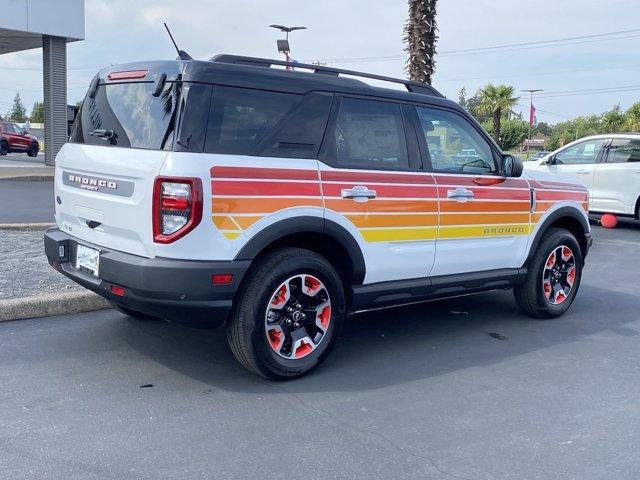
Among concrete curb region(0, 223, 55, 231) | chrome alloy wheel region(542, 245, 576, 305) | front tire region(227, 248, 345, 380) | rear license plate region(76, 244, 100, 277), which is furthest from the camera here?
concrete curb region(0, 223, 55, 231)

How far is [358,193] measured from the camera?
4676 mm

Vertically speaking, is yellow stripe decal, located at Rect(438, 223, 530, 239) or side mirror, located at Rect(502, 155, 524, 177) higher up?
side mirror, located at Rect(502, 155, 524, 177)

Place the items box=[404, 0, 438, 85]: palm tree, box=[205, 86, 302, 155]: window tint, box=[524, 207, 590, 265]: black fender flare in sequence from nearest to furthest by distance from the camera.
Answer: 1. box=[205, 86, 302, 155]: window tint
2. box=[524, 207, 590, 265]: black fender flare
3. box=[404, 0, 438, 85]: palm tree

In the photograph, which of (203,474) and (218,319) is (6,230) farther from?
(203,474)

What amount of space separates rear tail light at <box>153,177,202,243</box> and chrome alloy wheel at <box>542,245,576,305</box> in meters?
3.67

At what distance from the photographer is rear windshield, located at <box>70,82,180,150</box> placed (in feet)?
13.6

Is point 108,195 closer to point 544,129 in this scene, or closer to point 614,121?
point 614,121

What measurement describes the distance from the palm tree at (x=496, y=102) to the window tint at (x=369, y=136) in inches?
1760

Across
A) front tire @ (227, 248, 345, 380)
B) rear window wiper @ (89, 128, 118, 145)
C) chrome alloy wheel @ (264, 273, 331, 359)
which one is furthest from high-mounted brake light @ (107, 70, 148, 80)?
chrome alloy wheel @ (264, 273, 331, 359)

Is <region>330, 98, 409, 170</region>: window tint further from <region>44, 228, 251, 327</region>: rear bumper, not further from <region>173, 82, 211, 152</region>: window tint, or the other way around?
<region>44, 228, 251, 327</region>: rear bumper

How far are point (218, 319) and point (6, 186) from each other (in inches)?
566

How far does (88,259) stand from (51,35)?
19.3 m

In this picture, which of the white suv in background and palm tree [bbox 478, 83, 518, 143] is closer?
the white suv in background

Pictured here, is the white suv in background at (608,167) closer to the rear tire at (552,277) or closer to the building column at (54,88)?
the rear tire at (552,277)
